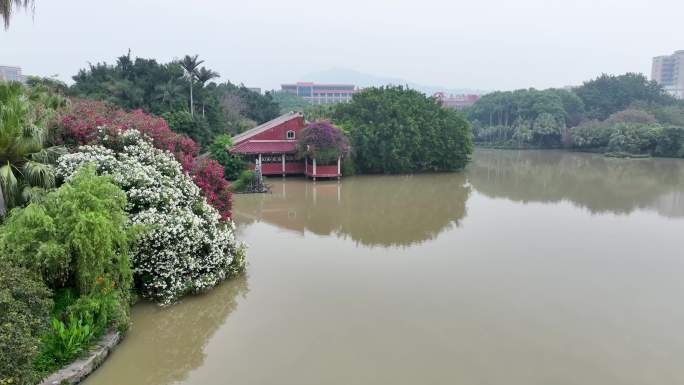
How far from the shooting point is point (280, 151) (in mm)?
21953

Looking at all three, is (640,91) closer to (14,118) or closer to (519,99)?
(519,99)

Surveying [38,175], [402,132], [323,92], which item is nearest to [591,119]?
[402,132]

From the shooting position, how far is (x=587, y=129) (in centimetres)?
3997

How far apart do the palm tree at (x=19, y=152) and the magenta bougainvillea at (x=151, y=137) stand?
2.42 feet

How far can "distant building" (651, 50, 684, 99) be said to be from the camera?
4026 inches

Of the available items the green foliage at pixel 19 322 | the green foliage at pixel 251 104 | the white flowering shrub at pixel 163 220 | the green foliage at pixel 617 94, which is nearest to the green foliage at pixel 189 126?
the white flowering shrub at pixel 163 220

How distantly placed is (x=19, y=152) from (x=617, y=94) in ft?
173

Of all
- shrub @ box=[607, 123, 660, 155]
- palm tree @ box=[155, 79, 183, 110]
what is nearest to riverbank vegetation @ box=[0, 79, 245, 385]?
palm tree @ box=[155, 79, 183, 110]

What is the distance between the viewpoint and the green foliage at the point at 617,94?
4753 cm

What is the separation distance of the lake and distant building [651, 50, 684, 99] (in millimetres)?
109524

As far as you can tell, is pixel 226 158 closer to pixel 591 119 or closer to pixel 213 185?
pixel 213 185

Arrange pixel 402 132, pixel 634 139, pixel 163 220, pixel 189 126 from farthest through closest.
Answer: pixel 634 139 → pixel 402 132 → pixel 189 126 → pixel 163 220

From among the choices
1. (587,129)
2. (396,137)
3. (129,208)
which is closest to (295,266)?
(129,208)

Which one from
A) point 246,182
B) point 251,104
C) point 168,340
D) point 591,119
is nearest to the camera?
point 168,340
